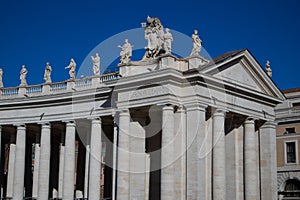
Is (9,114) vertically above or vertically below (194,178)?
above

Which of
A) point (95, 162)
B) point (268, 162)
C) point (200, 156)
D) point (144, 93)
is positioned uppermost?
point (144, 93)

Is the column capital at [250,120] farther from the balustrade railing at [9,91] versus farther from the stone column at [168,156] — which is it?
the balustrade railing at [9,91]

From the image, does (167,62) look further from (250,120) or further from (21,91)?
(21,91)

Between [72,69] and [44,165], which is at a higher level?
[72,69]

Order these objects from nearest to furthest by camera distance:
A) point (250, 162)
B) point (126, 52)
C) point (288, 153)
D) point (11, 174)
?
point (126, 52)
point (250, 162)
point (11, 174)
point (288, 153)

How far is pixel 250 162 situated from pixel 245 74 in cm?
849

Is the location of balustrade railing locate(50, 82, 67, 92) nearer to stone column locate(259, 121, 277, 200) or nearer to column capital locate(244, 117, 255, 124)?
column capital locate(244, 117, 255, 124)

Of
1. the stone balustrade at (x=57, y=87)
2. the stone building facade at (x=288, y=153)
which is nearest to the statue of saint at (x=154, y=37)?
the stone balustrade at (x=57, y=87)

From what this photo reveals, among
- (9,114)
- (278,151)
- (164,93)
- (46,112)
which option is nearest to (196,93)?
(164,93)

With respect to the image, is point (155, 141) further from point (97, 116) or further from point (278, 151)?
point (278, 151)

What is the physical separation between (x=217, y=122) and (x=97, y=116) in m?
12.1

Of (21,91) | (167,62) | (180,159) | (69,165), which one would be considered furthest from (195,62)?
(21,91)

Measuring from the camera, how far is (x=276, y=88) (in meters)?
54.3

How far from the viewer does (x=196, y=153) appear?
43.7 metres
